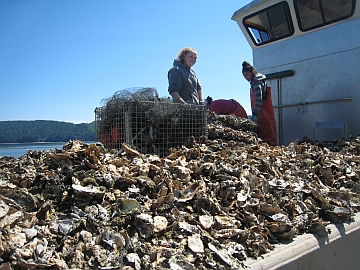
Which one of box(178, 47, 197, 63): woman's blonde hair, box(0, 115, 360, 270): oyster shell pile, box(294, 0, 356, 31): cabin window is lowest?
box(0, 115, 360, 270): oyster shell pile

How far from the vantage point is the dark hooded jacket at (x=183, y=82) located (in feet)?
15.1

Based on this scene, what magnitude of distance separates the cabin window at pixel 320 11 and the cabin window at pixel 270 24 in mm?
248

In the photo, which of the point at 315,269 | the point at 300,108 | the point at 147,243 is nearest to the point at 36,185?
the point at 147,243

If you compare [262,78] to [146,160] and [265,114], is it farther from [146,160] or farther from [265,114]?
[146,160]

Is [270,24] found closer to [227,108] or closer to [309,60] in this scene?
[309,60]

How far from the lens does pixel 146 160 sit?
2.94 metres

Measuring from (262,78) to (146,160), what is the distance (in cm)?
382

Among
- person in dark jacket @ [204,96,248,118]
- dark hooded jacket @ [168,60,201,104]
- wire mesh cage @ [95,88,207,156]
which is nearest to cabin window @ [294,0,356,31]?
person in dark jacket @ [204,96,248,118]

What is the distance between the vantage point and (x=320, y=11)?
6.85m

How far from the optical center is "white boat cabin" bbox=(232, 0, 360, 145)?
6609mm

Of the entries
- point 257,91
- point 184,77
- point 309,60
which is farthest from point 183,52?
point 309,60

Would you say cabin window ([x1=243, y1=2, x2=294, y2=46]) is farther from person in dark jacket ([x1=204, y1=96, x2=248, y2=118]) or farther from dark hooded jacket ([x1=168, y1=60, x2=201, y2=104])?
dark hooded jacket ([x1=168, y1=60, x2=201, y2=104])

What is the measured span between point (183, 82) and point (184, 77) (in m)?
0.08

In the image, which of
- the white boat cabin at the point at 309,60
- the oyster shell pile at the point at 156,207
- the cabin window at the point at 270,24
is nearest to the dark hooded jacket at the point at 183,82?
the oyster shell pile at the point at 156,207
